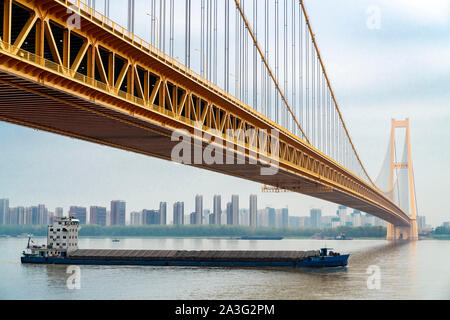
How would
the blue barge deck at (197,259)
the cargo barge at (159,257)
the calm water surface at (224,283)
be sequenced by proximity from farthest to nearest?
the cargo barge at (159,257), the blue barge deck at (197,259), the calm water surface at (224,283)

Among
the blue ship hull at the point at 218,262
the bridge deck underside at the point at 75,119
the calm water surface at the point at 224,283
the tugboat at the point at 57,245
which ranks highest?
the bridge deck underside at the point at 75,119

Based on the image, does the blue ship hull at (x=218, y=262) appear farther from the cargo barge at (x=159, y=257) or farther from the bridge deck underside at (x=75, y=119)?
the bridge deck underside at (x=75, y=119)

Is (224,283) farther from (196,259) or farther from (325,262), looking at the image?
(196,259)

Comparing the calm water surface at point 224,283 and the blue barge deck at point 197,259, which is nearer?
the calm water surface at point 224,283

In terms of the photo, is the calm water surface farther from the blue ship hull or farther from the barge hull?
the barge hull

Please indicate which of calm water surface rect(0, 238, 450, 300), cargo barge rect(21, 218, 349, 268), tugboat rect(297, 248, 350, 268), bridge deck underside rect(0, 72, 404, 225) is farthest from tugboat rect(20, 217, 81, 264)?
bridge deck underside rect(0, 72, 404, 225)

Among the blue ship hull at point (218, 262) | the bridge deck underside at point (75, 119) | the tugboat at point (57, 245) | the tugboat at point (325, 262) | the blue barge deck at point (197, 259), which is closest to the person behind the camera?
the bridge deck underside at point (75, 119)

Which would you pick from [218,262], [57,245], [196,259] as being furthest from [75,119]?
[57,245]

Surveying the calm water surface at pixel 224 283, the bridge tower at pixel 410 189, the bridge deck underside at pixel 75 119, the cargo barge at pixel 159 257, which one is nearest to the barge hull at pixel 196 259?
the cargo barge at pixel 159 257
